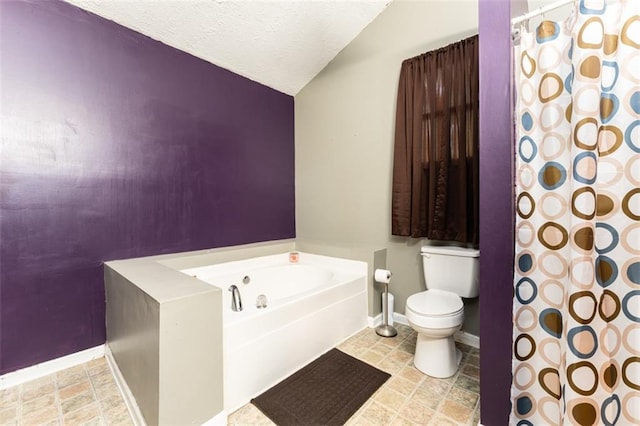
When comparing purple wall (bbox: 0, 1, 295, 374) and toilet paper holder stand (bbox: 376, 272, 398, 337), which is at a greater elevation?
purple wall (bbox: 0, 1, 295, 374)

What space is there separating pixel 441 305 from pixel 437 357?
1.08 ft

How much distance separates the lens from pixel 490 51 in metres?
1.16

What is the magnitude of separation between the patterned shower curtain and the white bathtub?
114 centimetres

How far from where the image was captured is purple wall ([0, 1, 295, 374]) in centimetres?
167

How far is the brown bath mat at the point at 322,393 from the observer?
4.55 feet

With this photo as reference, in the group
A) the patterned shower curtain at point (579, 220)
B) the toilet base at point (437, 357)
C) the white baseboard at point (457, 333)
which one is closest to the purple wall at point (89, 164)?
the white baseboard at point (457, 333)

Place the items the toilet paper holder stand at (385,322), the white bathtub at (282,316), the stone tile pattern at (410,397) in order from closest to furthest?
1. the stone tile pattern at (410,397)
2. the white bathtub at (282,316)
3. the toilet paper holder stand at (385,322)

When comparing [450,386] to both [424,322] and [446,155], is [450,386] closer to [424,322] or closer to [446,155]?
[424,322]

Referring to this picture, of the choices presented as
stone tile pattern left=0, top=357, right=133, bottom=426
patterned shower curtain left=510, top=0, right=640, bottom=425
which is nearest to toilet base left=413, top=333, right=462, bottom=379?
patterned shower curtain left=510, top=0, right=640, bottom=425

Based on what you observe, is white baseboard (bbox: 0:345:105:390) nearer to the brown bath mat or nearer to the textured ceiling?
the brown bath mat

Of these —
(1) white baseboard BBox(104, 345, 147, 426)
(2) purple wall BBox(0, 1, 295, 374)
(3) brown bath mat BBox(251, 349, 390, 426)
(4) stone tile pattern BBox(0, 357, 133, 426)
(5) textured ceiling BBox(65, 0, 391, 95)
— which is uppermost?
(5) textured ceiling BBox(65, 0, 391, 95)

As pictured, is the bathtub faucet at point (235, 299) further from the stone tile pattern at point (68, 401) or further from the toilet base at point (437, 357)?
the toilet base at point (437, 357)

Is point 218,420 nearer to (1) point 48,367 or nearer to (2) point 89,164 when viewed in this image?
(1) point 48,367

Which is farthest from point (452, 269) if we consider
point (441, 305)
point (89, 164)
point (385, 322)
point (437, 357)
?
point (89, 164)
